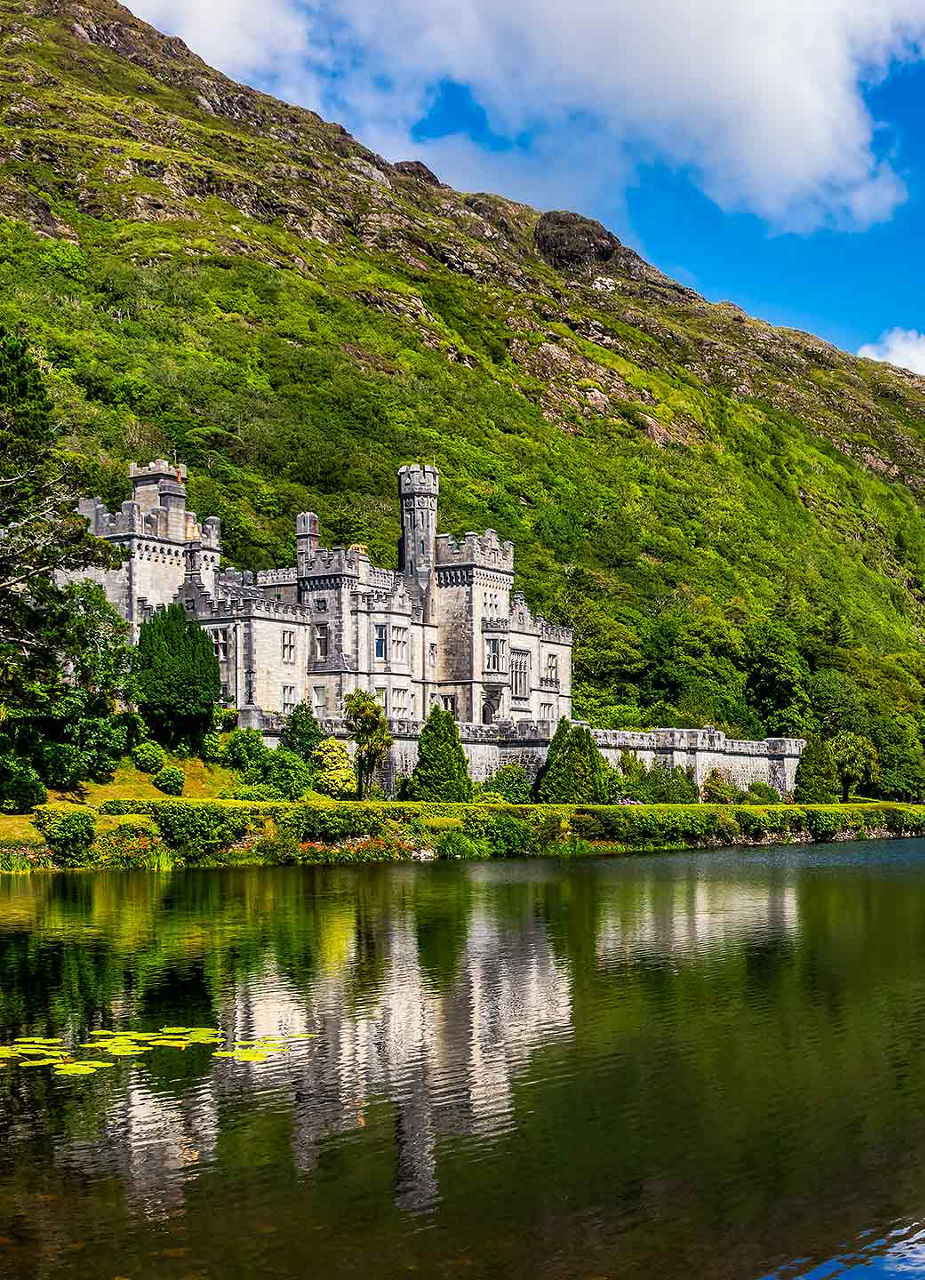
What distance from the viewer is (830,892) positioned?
47469mm

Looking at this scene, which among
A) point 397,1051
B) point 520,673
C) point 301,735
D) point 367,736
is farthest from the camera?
point 520,673

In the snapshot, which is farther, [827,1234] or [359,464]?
[359,464]

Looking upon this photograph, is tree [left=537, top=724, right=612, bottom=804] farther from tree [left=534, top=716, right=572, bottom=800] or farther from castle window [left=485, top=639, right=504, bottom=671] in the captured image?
castle window [left=485, top=639, right=504, bottom=671]

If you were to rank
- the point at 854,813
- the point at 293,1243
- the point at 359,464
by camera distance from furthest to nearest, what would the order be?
the point at 359,464 < the point at 854,813 < the point at 293,1243

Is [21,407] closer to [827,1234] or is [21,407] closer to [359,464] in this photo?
[827,1234]

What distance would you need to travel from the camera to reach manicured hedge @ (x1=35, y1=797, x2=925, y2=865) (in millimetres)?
51000

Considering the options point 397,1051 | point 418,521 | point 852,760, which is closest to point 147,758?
point 418,521

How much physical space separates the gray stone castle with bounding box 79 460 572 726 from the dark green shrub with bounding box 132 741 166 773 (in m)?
6.23

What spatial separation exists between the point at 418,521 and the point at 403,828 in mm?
25972

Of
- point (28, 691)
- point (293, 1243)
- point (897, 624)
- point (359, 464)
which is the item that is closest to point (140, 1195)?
point (293, 1243)

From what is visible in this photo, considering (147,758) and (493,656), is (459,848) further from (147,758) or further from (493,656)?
(493,656)

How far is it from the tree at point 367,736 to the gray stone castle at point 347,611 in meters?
3.85

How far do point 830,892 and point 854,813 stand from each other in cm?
3494

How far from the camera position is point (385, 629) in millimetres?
75250
